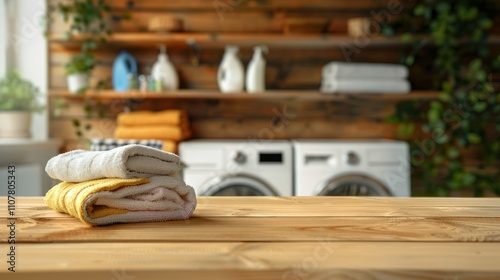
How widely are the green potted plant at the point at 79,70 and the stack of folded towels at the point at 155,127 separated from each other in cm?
39

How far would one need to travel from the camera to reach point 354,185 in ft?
9.79

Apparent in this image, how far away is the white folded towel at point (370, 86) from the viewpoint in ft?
10.5

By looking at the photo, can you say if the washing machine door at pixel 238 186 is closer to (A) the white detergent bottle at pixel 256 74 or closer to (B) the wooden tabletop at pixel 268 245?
(A) the white detergent bottle at pixel 256 74

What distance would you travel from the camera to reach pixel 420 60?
3545 millimetres

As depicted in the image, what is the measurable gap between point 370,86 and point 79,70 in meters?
1.76

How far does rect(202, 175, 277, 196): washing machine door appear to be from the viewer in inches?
116

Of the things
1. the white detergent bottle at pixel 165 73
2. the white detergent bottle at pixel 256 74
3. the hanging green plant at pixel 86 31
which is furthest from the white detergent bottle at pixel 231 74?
the hanging green plant at pixel 86 31

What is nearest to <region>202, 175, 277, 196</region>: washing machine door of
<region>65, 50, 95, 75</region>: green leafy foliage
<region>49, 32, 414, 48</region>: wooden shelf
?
<region>49, 32, 414, 48</region>: wooden shelf

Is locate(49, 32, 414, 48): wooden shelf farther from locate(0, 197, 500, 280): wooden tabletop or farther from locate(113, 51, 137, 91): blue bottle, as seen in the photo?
locate(0, 197, 500, 280): wooden tabletop

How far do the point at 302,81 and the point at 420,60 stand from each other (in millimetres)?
785

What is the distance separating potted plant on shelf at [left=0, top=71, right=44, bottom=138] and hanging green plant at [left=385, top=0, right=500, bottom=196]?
2.20m

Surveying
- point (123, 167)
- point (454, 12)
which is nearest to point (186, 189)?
point (123, 167)

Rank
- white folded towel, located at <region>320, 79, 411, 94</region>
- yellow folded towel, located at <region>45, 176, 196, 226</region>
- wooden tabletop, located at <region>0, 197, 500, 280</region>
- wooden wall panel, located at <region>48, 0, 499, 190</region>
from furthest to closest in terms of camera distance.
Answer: wooden wall panel, located at <region>48, 0, 499, 190</region> < white folded towel, located at <region>320, 79, 411, 94</region> < yellow folded towel, located at <region>45, 176, 196, 226</region> < wooden tabletop, located at <region>0, 197, 500, 280</region>

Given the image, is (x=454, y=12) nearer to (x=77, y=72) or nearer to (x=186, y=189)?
(x=77, y=72)
